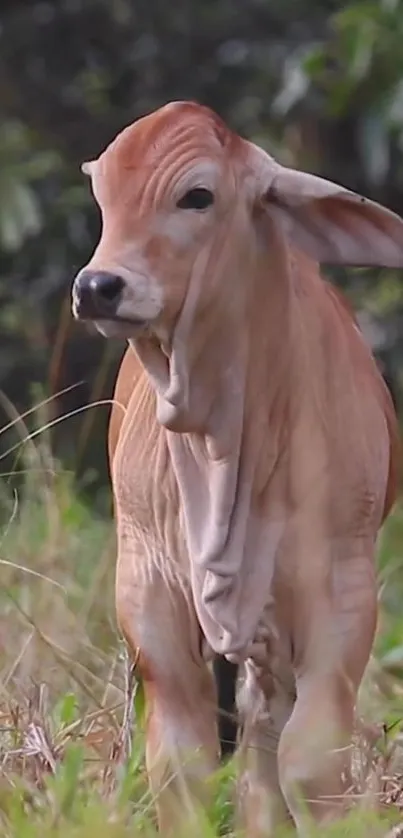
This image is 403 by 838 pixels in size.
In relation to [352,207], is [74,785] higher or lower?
lower

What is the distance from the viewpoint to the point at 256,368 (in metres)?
2.76

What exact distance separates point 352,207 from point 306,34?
3218 millimetres

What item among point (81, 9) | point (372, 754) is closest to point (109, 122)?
point (81, 9)

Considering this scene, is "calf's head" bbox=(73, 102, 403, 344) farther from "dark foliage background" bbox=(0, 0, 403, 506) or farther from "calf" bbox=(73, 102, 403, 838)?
"dark foliage background" bbox=(0, 0, 403, 506)

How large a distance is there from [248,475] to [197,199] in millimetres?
390

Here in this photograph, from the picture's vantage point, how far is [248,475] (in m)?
2.75

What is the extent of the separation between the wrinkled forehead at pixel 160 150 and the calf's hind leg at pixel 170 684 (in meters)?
0.56

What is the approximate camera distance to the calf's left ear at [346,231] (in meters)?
2.78

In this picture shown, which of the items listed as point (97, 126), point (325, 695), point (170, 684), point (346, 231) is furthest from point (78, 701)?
point (97, 126)

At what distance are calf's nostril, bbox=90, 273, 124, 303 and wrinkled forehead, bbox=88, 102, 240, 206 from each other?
0.14 m

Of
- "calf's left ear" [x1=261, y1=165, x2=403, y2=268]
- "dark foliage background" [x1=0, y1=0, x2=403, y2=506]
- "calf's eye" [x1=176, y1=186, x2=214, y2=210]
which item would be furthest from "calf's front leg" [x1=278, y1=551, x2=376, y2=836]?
"dark foliage background" [x1=0, y1=0, x2=403, y2=506]

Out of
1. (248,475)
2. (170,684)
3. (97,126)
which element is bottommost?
(97,126)

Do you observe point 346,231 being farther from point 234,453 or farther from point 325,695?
point 325,695

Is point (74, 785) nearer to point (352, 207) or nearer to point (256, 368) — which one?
point (256, 368)
